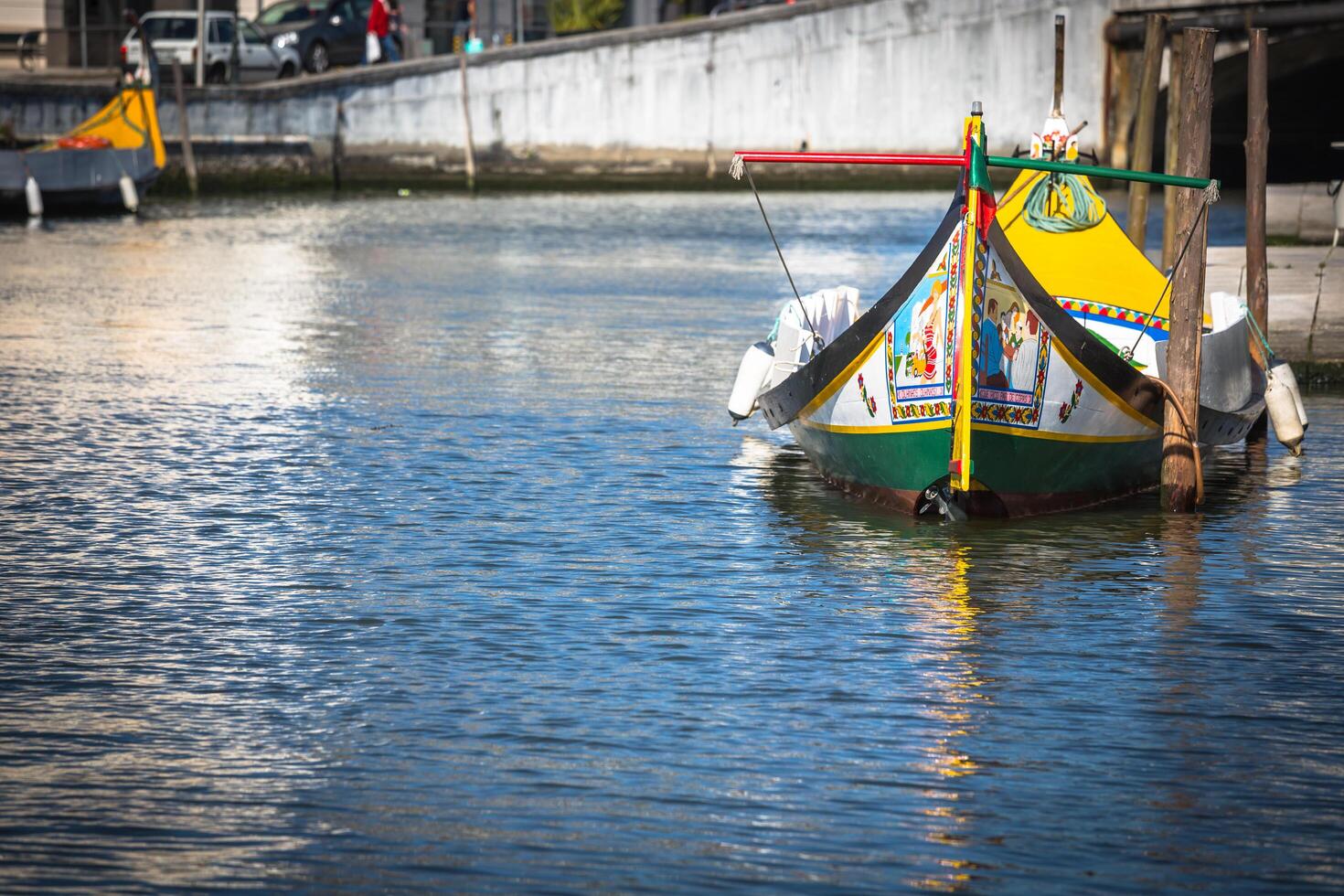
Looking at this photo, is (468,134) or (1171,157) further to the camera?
(468,134)

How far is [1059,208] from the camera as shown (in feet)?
53.3

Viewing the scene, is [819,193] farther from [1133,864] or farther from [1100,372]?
[1133,864]

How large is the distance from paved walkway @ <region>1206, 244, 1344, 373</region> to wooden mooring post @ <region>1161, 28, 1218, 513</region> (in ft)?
17.4

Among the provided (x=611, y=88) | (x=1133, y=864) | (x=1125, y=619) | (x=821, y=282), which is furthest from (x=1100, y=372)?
(x=611, y=88)

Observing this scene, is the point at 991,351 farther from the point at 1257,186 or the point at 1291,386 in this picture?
the point at 1257,186

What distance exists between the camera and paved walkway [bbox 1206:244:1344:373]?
60.8 ft

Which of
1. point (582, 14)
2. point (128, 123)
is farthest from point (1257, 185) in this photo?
point (582, 14)

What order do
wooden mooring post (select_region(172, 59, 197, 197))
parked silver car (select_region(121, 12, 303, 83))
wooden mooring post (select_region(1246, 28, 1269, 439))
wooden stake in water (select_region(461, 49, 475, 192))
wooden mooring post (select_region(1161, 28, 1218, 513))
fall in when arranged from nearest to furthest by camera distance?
wooden mooring post (select_region(1161, 28, 1218, 513)) < wooden mooring post (select_region(1246, 28, 1269, 439)) < wooden mooring post (select_region(172, 59, 197, 197)) < wooden stake in water (select_region(461, 49, 475, 192)) < parked silver car (select_region(121, 12, 303, 83))

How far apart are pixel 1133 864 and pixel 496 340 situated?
15.5 meters

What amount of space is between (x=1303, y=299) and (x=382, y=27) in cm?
3317

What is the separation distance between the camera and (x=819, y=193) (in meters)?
47.1

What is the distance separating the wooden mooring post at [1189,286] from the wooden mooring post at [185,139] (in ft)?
112

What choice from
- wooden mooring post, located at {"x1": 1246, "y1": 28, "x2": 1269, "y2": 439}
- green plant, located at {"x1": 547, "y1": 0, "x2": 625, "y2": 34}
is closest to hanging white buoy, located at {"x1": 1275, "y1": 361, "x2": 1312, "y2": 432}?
wooden mooring post, located at {"x1": 1246, "y1": 28, "x2": 1269, "y2": 439}

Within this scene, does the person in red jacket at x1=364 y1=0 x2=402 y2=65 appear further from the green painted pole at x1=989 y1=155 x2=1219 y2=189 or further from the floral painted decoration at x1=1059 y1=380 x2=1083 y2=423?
the floral painted decoration at x1=1059 y1=380 x2=1083 y2=423
